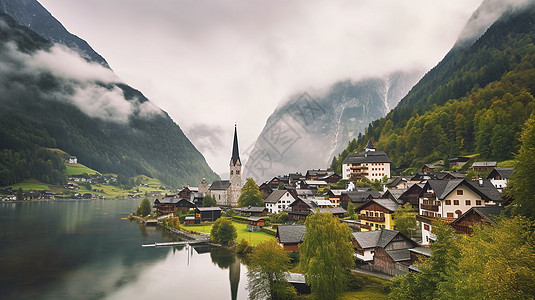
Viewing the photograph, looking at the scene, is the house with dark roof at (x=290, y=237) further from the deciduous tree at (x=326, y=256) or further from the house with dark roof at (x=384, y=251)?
the deciduous tree at (x=326, y=256)

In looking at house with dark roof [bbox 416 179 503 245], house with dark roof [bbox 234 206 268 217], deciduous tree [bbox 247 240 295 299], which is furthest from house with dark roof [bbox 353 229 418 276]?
house with dark roof [bbox 234 206 268 217]

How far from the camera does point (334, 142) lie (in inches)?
5497

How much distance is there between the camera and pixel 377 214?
130ft

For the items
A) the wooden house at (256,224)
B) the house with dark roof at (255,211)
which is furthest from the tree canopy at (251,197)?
the wooden house at (256,224)

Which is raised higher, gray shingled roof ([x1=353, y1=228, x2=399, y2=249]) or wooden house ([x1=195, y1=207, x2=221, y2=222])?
gray shingled roof ([x1=353, y1=228, x2=399, y2=249])

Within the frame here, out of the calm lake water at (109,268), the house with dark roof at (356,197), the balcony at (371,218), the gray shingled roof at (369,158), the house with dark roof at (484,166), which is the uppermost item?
the gray shingled roof at (369,158)

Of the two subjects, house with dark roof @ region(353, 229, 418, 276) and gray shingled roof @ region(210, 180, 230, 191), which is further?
gray shingled roof @ region(210, 180, 230, 191)

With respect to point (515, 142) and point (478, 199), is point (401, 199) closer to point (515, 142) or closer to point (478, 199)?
point (478, 199)

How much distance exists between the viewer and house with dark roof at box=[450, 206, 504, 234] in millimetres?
23297

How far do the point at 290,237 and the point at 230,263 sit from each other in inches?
342

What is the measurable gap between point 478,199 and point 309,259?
18140mm

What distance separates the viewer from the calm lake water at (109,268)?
31.0 meters

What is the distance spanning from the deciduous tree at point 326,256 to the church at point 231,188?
7408cm

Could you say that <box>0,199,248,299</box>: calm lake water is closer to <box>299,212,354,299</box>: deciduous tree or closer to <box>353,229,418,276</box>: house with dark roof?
<box>299,212,354,299</box>: deciduous tree
